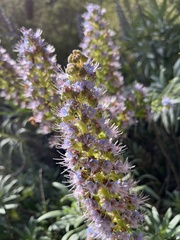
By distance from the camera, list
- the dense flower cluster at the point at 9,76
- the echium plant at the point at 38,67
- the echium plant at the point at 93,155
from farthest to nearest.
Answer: the dense flower cluster at the point at 9,76, the echium plant at the point at 38,67, the echium plant at the point at 93,155

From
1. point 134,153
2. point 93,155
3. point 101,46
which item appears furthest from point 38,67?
point 134,153

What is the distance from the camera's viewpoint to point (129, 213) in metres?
1.83

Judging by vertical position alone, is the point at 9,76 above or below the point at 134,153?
above

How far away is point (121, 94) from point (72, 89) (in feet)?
5.08

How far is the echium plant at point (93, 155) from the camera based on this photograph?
173 centimetres

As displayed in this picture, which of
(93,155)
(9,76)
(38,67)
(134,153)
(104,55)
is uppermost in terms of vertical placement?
(9,76)

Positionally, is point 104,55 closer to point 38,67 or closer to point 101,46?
point 101,46

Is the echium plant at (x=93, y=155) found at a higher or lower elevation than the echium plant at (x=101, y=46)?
lower

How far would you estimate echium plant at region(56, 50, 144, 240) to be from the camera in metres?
1.73

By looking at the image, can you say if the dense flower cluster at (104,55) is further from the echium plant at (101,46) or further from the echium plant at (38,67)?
the echium plant at (38,67)

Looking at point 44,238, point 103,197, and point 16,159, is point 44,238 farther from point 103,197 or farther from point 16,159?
point 16,159

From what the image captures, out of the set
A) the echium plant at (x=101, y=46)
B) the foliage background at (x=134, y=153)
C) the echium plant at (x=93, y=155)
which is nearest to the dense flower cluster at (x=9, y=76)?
the foliage background at (x=134, y=153)

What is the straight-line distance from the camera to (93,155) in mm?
1780

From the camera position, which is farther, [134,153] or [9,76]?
[134,153]
